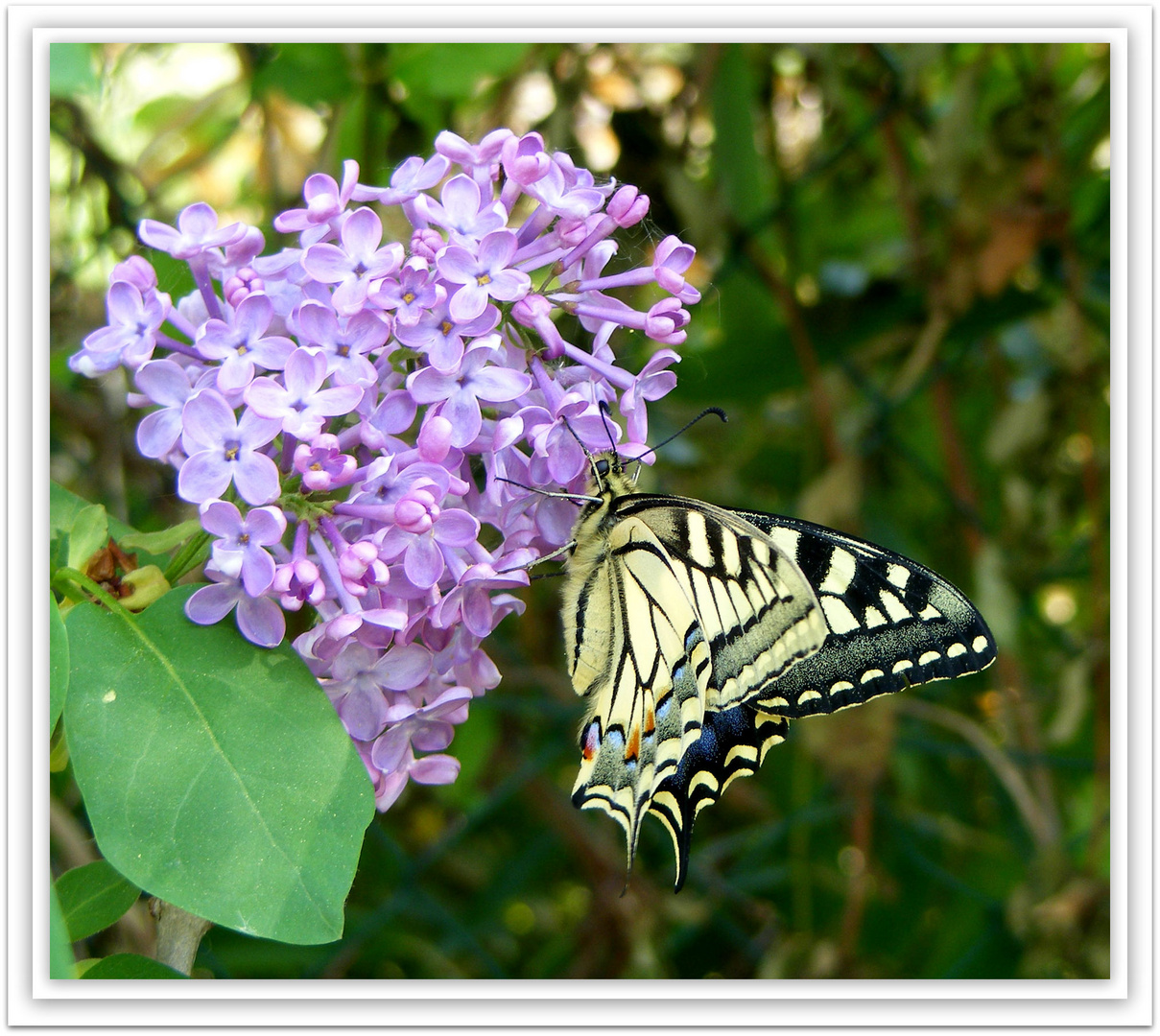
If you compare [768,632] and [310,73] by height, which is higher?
[310,73]

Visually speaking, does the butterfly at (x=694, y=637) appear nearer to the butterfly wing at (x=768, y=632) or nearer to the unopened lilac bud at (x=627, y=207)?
the butterfly wing at (x=768, y=632)

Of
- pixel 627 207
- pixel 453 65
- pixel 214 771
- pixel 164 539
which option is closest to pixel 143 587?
pixel 164 539

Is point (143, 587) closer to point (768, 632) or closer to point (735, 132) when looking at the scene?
point (768, 632)

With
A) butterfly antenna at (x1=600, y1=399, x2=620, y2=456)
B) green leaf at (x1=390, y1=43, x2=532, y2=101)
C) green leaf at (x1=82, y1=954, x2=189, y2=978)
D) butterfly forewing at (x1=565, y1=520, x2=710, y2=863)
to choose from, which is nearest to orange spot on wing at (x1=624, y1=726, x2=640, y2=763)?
butterfly forewing at (x1=565, y1=520, x2=710, y2=863)

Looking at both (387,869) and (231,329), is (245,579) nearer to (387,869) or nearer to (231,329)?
(231,329)

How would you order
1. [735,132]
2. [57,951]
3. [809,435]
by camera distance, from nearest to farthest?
[57,951]
[735,132]
[809,435]

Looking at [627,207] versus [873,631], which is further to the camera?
[873,631]

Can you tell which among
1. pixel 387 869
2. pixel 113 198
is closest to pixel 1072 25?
pixel 113 198
